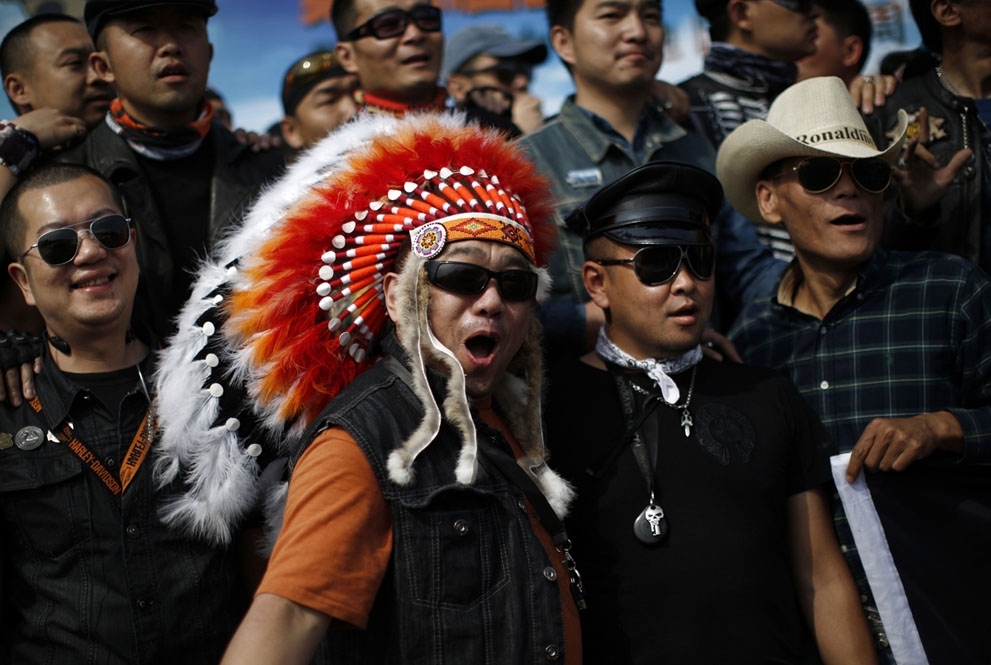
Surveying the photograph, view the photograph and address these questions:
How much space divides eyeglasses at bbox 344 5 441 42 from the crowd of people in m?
1.40

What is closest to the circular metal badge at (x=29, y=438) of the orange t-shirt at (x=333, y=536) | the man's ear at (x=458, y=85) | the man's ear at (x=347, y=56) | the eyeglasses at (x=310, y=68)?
the orange t-shirt at (x=333, y=536)

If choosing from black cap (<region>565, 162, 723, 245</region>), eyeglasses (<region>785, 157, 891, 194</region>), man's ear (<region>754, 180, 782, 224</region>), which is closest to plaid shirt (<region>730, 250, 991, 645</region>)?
eyeglasses (<region>785, 157, 891, 194</region>)

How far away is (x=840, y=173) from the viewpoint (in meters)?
3.75

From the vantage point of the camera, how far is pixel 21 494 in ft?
10.6

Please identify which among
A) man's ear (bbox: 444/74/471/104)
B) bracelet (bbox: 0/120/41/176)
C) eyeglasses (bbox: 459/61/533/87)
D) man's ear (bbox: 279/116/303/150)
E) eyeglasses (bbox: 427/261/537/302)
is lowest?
man's ear (bbox: 279/116/303/150)

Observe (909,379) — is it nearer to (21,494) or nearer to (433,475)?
(433,475)

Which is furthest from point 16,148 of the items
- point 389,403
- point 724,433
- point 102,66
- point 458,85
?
point 458,85

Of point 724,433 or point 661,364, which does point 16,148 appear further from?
point 724,433

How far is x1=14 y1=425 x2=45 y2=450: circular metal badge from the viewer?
3.27 metres

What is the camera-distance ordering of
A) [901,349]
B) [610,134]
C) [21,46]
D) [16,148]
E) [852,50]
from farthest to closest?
1. [852,50]
2. [21,46]
3. [610,134]
4. [16,148]
5. [901,349]

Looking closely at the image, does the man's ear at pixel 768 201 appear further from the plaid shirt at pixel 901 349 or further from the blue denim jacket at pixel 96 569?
the blue denim jacket at pixel 96 569

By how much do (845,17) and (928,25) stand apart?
132 centimetres

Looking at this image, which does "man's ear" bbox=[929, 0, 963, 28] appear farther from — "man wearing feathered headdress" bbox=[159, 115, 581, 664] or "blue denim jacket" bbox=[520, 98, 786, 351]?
"man wearing feathered headdress" bbox=[159, 115, 581, 664]

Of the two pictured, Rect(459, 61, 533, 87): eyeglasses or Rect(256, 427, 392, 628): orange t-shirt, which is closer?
Rect(256, 427, 392, 628): orange t-shirt
